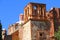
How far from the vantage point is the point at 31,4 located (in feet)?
145

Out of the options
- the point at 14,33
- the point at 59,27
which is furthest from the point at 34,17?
the point at 14,33

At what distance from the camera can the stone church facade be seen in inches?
1715

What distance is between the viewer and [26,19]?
4550 cm

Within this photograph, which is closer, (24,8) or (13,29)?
(24,8)

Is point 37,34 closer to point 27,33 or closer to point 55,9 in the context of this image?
point 27,33

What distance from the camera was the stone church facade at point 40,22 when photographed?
4356 cm

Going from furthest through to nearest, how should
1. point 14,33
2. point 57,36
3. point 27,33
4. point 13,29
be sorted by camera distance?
point 13,29, point 14,33, point 27,33, point 57,36

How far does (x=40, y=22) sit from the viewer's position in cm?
4412

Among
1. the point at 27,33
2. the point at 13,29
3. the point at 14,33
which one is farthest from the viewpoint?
the point at 13,29

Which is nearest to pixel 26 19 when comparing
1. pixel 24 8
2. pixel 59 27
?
pixel 24 8

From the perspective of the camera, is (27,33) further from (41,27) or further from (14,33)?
(14,33)

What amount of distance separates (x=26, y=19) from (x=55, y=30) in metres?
4.22

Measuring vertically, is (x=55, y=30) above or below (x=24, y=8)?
below

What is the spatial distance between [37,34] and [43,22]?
5.94ft
